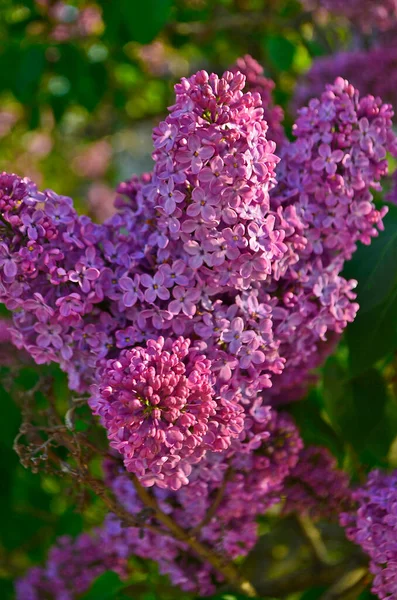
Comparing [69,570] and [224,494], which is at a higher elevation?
[69,570]

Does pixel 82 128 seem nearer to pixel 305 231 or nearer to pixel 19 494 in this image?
pixel 19 494

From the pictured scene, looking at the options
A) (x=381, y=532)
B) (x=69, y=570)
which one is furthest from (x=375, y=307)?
(x=69, y=570)

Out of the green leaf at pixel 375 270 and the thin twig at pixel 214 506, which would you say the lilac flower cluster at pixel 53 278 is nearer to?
the thin twig at pixel 214 506

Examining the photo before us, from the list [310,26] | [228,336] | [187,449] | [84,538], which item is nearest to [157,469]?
[187,449]

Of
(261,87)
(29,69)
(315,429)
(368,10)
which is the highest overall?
(29,69)

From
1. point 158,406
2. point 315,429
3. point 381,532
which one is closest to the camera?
point 158,406

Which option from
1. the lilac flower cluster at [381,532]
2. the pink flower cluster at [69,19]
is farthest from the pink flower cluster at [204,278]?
the pink flower cluster at [69,19]

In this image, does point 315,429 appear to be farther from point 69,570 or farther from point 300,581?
point 69,570

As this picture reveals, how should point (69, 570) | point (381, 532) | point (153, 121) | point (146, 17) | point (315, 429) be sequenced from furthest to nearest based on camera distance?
1. point (153, 121)
2. point (146, 17)
3. point (69, 570)
4. point (315, 429)
5. point (381, 532)
